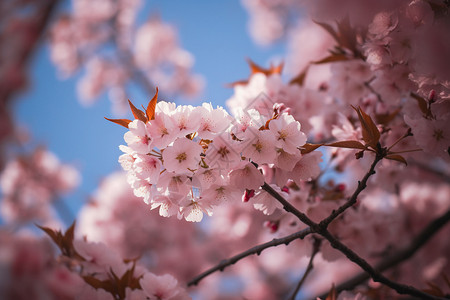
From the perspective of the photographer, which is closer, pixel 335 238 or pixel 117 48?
pixel 335 238

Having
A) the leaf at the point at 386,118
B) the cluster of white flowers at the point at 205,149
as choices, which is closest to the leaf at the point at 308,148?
the cluster of white flowers at the point at 205,149

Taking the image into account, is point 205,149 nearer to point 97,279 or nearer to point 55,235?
point 97,279

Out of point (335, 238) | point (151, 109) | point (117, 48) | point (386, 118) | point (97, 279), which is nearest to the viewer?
point (151, 109)

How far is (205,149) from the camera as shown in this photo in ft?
2.48

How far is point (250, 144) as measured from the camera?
0.71 meters

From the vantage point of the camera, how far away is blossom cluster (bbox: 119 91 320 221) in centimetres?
69

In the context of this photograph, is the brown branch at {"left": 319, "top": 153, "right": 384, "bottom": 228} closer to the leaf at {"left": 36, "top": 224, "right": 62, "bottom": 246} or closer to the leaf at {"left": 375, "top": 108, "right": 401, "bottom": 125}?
the leaf at {"left": 375, "top": 108, "right": 401, "bottom": 125}

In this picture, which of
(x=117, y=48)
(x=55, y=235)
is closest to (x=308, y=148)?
(x=55, y=235)

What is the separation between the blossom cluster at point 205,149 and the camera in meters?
0.69

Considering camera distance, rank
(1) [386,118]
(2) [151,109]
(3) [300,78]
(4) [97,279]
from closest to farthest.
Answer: (2) [151,109], (4) [97,279], (1) [386,118], (3) [300,78]

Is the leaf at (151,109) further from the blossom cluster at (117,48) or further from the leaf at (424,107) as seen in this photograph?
the blossom cluster at (117,48)

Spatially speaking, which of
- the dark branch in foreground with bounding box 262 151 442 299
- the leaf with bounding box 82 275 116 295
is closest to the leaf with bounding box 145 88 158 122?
the dark branch in foreground with bounding box 262 151 442 299

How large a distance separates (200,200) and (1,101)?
3936mm

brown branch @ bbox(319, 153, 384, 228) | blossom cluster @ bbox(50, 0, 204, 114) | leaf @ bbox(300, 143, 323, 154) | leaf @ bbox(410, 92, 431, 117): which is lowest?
brown branch @ bbox(319, 153, 384, 228)
